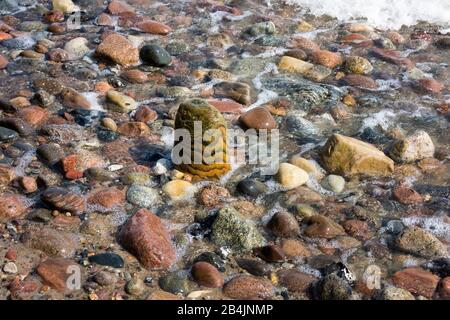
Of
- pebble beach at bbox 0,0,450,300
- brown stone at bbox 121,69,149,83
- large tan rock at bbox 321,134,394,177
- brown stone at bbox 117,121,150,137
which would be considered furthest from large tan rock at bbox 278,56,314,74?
brown stone at bbox 117,121,150,137

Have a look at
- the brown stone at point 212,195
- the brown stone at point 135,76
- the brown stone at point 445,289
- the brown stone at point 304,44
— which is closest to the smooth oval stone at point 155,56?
the brown stone at point 135,76

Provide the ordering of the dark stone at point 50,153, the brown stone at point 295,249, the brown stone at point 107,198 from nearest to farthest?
the brown stone at point 295,249
the brown stone at point 107,198
the dark stone at point 50,153

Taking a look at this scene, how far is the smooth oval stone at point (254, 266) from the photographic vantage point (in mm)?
3342

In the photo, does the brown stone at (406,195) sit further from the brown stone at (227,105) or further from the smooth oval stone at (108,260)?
the smooth oval stone at (108,260)

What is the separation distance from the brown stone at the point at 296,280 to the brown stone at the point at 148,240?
0.67 metres

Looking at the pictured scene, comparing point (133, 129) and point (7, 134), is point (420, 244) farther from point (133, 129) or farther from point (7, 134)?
point (7, 134)

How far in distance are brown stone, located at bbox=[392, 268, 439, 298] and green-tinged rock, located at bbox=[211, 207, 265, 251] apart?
849 mm

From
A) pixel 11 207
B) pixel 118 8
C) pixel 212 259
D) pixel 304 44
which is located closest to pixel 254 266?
pixel 212 259

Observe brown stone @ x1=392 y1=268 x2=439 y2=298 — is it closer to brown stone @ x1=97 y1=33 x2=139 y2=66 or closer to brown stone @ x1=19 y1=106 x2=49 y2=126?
brown stone @ x1=19 y1=106 x2=49 y2=126

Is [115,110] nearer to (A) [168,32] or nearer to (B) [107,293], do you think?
(A) [168,32]

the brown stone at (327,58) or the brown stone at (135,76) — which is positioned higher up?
the brown stone at (327,58)

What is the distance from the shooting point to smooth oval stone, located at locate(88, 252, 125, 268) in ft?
10.8

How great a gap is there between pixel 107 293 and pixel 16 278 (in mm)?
517

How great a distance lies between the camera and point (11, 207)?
362cm
